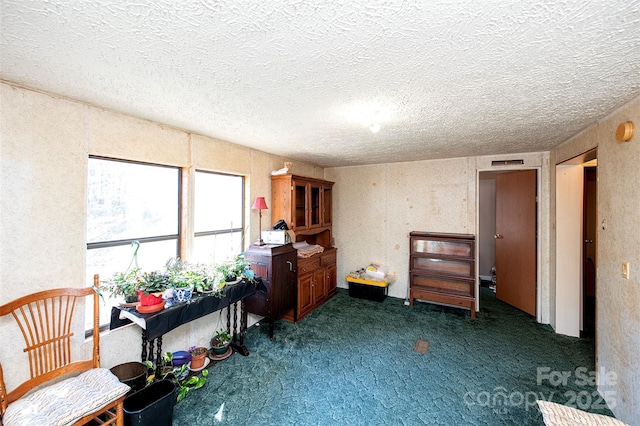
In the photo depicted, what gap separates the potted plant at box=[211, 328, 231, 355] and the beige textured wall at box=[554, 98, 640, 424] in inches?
132

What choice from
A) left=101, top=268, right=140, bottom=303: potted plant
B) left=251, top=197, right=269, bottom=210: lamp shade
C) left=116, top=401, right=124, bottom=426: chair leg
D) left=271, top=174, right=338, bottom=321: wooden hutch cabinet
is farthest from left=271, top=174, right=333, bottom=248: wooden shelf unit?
left=116, top=401, right=124, bottom=426: chair leg

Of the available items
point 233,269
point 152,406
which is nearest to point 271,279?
point 233,269

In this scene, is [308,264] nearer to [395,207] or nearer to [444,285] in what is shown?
[395,207]

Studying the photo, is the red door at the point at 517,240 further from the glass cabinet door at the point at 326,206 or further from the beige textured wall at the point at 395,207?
the glass cabinet door at the point at 326,206

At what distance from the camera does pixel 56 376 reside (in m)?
1.66

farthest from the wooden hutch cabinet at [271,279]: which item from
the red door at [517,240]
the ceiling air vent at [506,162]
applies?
the red door at [517,240]

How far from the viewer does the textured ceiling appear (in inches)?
40.3

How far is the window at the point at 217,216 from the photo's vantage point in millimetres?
2924

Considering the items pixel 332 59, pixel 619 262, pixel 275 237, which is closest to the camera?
pixel 332 59

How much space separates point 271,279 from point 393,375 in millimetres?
1619

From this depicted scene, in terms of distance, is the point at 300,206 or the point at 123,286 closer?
the point at 123,286

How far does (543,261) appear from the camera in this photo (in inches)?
141

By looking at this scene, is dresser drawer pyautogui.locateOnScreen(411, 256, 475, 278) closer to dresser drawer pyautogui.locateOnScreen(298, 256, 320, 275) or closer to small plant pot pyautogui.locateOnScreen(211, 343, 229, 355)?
dresser drawer pyautogui.locateOnScreen(298, 256, 320, 275)

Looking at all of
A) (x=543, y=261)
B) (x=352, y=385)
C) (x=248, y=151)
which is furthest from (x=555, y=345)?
(x=248, y=151)
